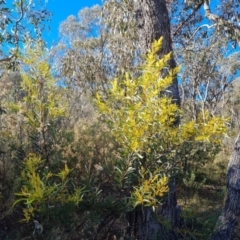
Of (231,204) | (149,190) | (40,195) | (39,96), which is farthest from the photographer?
(231,204)

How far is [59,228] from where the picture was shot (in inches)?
88.9

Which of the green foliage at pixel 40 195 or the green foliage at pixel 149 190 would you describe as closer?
the green foliage at pixel 40 195

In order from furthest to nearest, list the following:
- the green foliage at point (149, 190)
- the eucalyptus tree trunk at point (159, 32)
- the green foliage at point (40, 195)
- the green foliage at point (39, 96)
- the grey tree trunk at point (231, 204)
→ 1. the grey tree trunk at point (231, 204)
2. the eucalyptus tree trunk at point (159, 32)
3. the green foliage at point (39, 96)
4. the green foliage at point (149, 190)
5. the green foliage at point (40, 195)

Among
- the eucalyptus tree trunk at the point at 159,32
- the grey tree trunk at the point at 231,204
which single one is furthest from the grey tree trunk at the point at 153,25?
the grey tree trunk at the point at 231,204

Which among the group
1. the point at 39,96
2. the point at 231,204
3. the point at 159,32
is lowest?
the point at 231,204

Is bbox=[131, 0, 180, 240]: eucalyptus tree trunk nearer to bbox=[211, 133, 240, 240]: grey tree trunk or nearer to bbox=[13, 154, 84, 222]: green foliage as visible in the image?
bbox=[211, 133, 240, 240]: grey tree trunk

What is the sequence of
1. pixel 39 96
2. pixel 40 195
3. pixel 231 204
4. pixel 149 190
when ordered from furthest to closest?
pixel 231 204
pixel 39 96
pixel 149 190
pixel 40 195

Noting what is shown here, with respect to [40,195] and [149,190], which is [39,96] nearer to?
[40,195]

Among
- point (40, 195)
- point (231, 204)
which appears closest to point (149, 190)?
point (40, 195)

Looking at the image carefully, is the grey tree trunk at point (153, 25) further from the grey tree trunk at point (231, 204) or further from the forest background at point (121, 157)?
the grey tree trunk at point (231, 204)

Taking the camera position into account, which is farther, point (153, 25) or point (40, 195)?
point (153, 25)

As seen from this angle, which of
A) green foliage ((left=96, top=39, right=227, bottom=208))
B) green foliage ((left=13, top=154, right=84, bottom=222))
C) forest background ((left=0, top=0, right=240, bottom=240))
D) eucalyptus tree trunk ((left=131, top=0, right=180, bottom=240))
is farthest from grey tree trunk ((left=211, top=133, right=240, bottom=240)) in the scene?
green foliage ((left=13, top=154, right=84, bottom=222))

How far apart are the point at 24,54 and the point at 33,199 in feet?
3.51

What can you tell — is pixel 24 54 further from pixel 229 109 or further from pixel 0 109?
pixel 229 109
